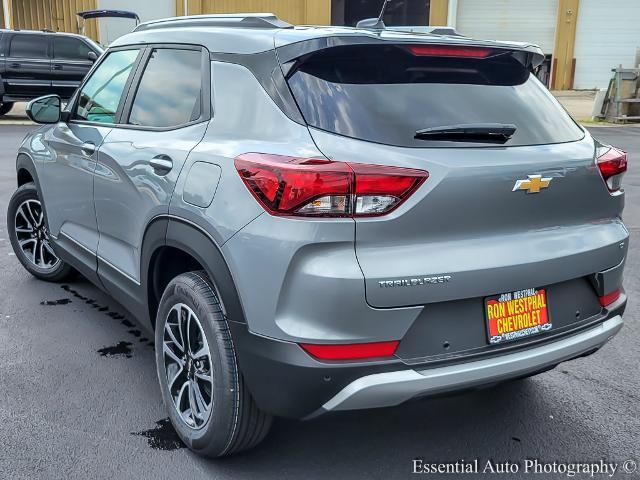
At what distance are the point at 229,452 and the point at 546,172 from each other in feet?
5.42

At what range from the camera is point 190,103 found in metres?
3.02

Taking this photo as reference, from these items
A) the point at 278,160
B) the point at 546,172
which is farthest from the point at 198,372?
the point at 546,172

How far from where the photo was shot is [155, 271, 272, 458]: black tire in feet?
8.31

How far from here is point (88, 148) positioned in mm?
3697

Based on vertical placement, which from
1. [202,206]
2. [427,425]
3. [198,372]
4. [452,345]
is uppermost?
[202,206]

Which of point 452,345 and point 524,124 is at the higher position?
point 524,124

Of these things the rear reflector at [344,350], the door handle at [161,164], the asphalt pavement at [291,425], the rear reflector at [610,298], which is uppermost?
the door handle at [161,164]

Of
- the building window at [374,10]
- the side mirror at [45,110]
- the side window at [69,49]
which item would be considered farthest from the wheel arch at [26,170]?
the building window at [374,10]

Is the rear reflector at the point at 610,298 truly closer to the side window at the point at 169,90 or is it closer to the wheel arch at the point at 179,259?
the wheel arch at the point at 179,259

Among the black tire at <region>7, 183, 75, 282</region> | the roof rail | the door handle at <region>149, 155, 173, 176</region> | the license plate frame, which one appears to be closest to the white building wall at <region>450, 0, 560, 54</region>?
the black tire at <region>7, 183, 75, 282</region>

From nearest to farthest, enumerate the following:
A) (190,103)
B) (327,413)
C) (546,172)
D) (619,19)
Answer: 1. (327,413)
2. (546,172)
3. (190,103)
4. (619,19)

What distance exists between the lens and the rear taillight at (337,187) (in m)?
2.27

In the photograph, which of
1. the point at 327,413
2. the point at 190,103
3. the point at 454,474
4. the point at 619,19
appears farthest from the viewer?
the point at 619,19

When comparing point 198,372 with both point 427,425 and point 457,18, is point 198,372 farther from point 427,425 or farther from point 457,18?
point 457,18
